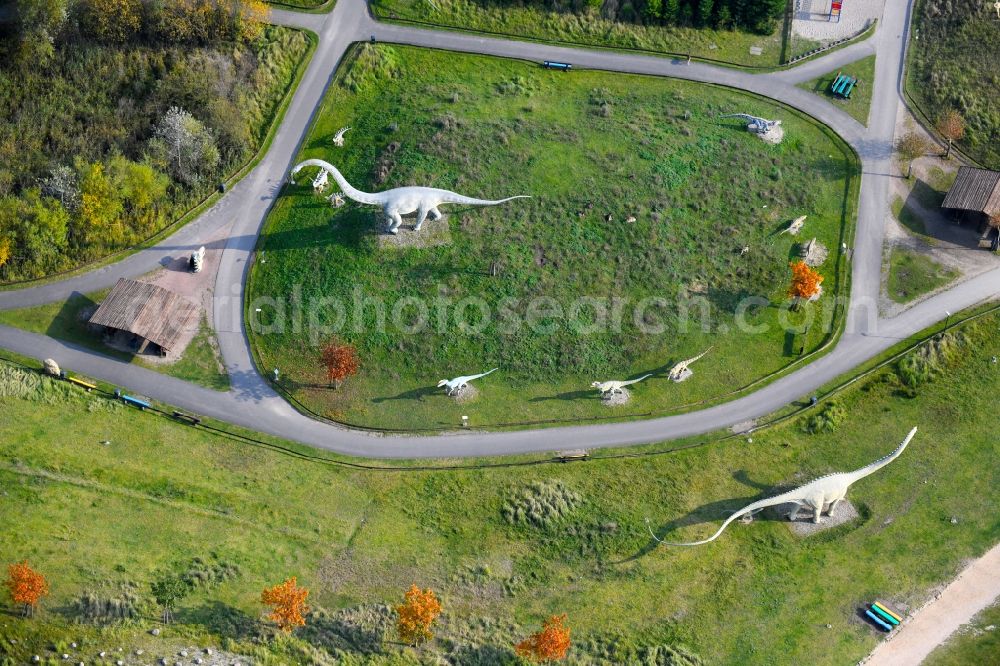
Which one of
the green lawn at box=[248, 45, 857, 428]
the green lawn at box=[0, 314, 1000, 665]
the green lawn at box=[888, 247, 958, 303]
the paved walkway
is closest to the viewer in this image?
the green lawn at box=[0, 314, 1000, 665]

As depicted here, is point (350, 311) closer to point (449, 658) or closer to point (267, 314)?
point (267, 314)

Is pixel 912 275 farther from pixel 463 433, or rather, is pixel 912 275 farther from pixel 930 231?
pixel 463 433

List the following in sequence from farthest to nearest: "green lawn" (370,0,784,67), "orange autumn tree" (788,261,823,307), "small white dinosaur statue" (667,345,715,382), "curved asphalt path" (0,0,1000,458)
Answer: "green lawn" (370,0,784,67) < "orange autumn tree" (788,261,823,307) < "small white dinosaur statue" (667,345,715,382) < "curved asphalt path" (0,0,1000,458)

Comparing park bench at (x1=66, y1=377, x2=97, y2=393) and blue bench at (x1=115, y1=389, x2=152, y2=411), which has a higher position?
park bench at (x1=66, y1=377, x2=97, y2=393)

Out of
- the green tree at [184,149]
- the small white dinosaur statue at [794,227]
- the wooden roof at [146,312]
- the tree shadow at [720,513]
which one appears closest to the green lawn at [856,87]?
the small white dinosaur statue at [794,227]

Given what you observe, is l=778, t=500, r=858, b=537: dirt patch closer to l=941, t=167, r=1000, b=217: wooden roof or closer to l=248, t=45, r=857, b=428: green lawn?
l=248, t=45, r=857, b=428: green lawn

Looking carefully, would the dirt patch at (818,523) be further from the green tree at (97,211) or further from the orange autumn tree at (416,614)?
the green tree at (97,211)

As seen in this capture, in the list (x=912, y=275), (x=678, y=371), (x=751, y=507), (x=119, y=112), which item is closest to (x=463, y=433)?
(x=678, y=371)

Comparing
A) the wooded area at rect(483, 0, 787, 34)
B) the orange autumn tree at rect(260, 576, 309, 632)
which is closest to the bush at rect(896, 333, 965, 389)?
the wooded area at rect(483, 0, 787, 34)
